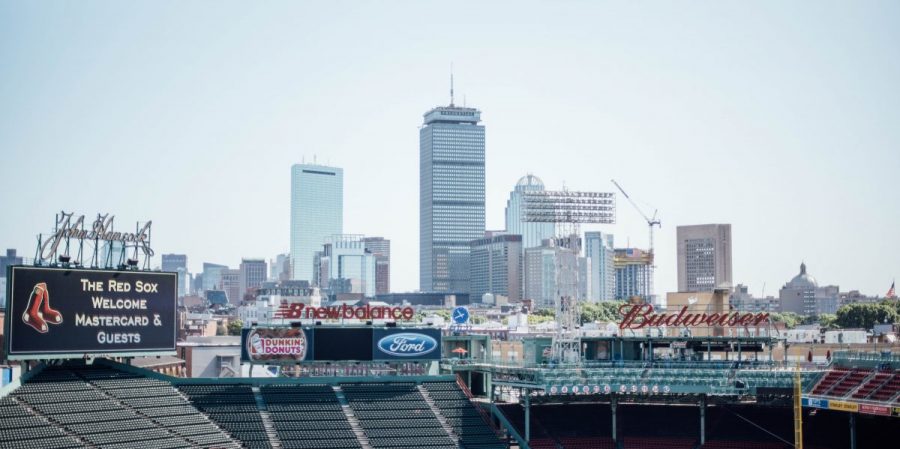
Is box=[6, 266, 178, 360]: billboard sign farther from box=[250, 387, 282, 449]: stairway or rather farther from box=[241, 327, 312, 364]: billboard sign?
box=[241, 327, 312, 364]: billboard sign

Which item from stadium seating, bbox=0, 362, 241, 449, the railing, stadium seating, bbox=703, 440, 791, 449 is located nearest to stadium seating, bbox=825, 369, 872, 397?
the railing

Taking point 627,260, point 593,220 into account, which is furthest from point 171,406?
point 627,260

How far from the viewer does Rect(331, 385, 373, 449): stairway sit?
67812mm

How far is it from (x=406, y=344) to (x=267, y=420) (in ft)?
40.7

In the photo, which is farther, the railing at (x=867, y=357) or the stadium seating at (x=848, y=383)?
the railing at (x=867, y=357)

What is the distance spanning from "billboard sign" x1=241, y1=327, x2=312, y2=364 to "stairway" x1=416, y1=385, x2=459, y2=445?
27.7 ft

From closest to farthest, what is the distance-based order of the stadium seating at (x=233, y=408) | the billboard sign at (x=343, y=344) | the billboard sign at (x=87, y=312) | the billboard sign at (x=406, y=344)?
the billboard sign at (x=87, y=312) < the stadium seating at (x=233, y=408) < the billboard sign at (x=343, y=344) < the billboard sign at (x=406, y=344)

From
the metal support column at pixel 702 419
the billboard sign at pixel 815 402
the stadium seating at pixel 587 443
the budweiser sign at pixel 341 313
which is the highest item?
the budweiser sign at pixel 341 313

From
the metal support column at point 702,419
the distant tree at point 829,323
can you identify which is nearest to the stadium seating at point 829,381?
the metal support column at point 702,419

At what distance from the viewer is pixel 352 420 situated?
229 ft

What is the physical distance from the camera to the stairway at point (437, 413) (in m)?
70.6

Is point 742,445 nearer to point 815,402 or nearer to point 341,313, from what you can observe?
point 815,402

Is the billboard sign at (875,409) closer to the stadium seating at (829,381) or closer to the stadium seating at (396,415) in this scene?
the stadium seating at (829,381)

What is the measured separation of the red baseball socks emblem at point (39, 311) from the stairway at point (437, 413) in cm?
2585
